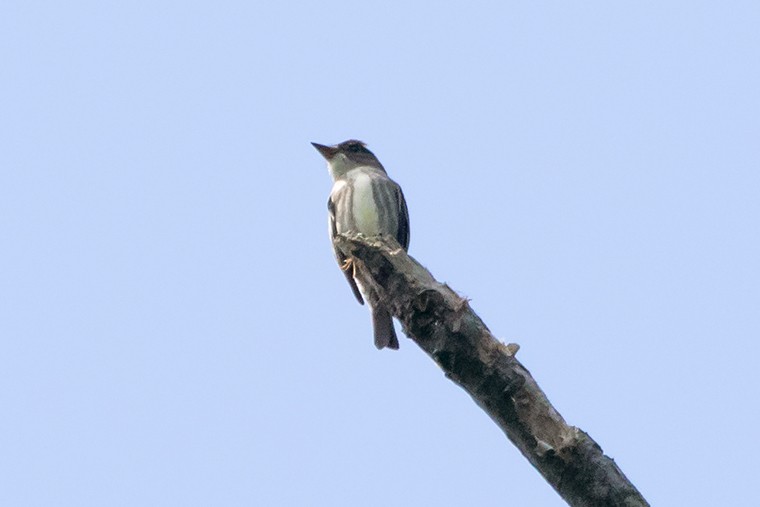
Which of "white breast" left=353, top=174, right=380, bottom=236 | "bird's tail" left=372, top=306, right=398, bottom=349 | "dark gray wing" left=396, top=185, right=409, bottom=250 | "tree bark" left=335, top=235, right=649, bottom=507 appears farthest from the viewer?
"dark gray wing" left=396, top=185, right=409, bottom=250

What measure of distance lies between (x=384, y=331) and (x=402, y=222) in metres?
2.02

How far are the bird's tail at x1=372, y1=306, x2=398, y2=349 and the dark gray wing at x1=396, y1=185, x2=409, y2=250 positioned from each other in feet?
5.89

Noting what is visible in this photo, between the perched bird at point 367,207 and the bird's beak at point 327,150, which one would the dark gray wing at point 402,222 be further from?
the bird's beak at point 327,150

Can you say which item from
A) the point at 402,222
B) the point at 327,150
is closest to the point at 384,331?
the point at 402,222

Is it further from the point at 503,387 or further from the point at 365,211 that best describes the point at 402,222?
the point at 503,387

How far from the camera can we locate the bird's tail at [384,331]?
966 centimetres

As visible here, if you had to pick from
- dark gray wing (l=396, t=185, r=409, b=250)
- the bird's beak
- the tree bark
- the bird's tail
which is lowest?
the tree bark

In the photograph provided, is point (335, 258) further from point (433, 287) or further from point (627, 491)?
point (627, 491)

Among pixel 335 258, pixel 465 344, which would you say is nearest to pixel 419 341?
pixel 465 344

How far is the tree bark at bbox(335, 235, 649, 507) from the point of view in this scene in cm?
529

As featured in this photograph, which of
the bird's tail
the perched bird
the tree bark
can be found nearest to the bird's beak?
the perched bird

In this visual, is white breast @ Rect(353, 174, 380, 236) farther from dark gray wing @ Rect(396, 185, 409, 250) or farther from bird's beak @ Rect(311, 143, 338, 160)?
bird's beak @ Rect(311, 143, 338, 160)

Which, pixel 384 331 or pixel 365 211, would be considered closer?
pixel 384 331

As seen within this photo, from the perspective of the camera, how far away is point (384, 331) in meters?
9.70
